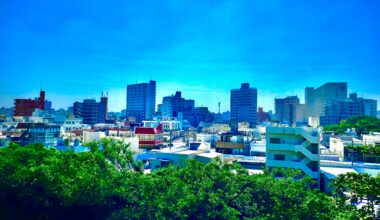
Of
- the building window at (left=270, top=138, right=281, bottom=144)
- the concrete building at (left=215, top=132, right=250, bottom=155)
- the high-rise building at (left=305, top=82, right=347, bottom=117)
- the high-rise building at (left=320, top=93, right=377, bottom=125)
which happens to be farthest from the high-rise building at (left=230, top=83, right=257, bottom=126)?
the building window at (left=270, top=138, right=281, bottom=144)

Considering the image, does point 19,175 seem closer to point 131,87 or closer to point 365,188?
point 365,188

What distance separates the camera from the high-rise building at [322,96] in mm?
123919

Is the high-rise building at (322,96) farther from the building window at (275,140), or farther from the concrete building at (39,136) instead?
the concrete building at (39,136)

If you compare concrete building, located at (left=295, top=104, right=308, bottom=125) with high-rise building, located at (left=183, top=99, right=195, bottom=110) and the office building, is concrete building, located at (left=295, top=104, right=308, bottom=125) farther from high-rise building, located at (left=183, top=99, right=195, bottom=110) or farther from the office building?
the office building

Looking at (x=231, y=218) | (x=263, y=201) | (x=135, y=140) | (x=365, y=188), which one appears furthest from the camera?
(x=135, y=140)

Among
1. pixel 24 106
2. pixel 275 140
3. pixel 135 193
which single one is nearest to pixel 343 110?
pixel 275 140

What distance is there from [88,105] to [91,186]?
101716 millimetres

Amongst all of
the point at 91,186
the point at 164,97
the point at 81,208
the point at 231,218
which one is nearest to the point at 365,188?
the point at 231,218

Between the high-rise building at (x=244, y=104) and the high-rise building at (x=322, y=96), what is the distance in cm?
3366

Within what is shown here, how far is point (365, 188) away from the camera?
10484 millimetres

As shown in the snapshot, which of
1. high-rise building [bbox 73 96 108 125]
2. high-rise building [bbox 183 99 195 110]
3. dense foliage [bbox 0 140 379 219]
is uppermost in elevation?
high-rise building [bbox 183 99 195 110]

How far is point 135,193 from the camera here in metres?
13.2

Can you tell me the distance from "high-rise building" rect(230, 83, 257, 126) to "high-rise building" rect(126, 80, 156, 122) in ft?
140

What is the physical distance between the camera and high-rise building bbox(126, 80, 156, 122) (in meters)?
138
